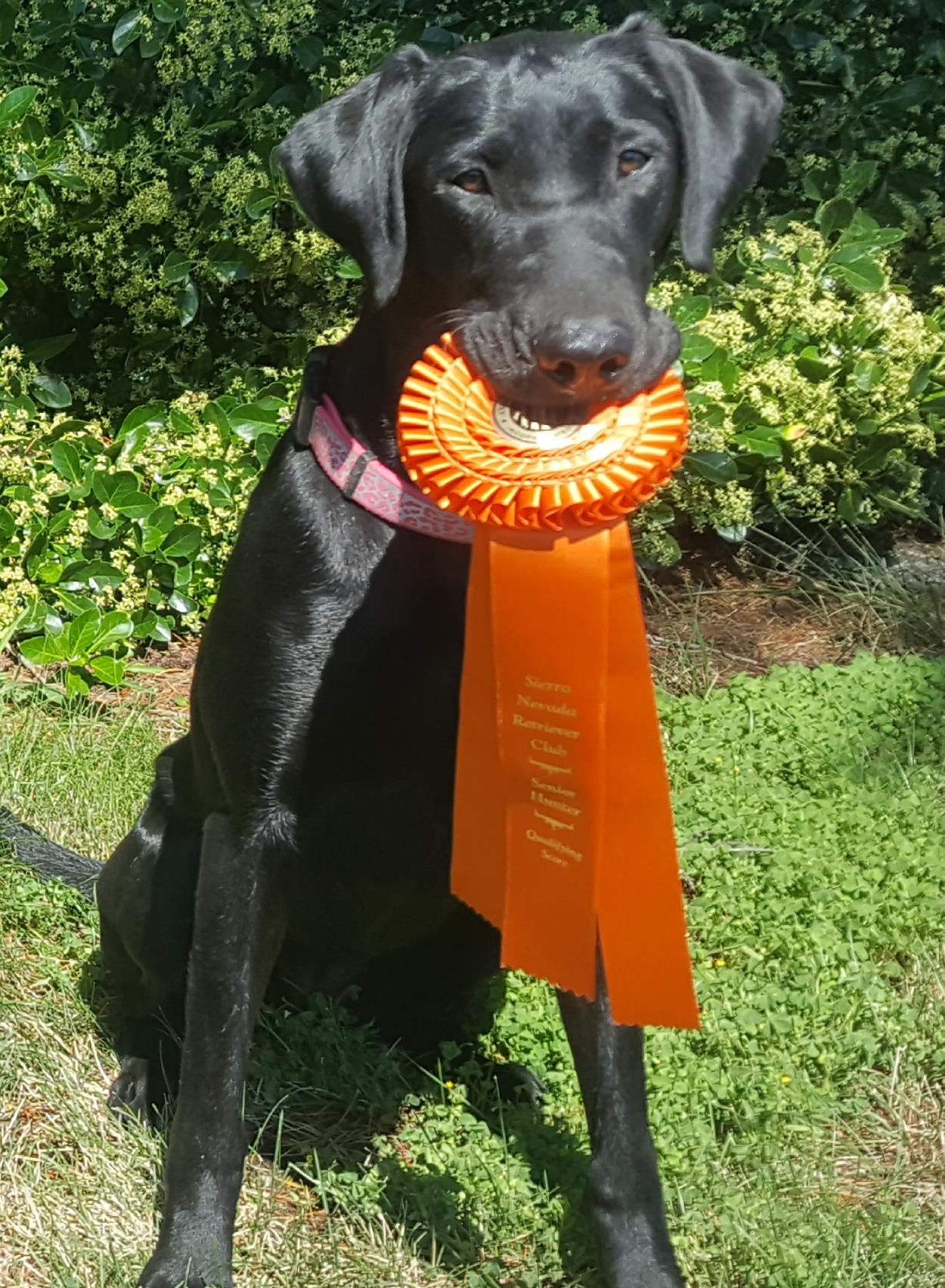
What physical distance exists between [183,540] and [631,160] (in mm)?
2392

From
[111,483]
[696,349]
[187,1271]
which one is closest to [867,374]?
[696,349]

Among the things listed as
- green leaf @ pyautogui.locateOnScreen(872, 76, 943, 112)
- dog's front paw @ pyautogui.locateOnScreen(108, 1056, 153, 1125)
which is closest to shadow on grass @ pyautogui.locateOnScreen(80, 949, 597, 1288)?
dog's front paw @ pyautogui.locateOnScreen(108, 1056, 153, 1125)

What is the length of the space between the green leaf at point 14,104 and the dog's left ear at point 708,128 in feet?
8.70

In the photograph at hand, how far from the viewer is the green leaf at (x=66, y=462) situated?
14.5 ft

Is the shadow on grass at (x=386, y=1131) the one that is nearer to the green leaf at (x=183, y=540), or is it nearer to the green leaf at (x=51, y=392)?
the green leaf at (x=183, y=540)

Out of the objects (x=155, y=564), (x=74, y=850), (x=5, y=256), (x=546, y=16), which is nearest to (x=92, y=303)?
(x=5, y=256)

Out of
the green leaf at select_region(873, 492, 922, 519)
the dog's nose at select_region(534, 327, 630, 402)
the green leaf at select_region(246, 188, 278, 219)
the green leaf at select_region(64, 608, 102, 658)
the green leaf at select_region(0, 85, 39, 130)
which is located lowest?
the green leaf at select_region(873, 492, 922, 519)

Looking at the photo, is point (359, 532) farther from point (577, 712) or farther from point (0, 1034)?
point (0, 1034)

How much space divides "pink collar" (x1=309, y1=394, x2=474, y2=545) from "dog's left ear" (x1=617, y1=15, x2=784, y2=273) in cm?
53

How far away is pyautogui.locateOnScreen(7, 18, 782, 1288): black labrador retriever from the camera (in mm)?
2168

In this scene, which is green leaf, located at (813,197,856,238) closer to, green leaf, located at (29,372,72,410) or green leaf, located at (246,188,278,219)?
green leaf, located at (246,188,278,219)

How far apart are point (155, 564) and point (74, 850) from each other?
45.6 inches

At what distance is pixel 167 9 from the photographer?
14.9 ft

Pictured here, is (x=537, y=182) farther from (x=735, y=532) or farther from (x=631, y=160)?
(x=735, y=532)
